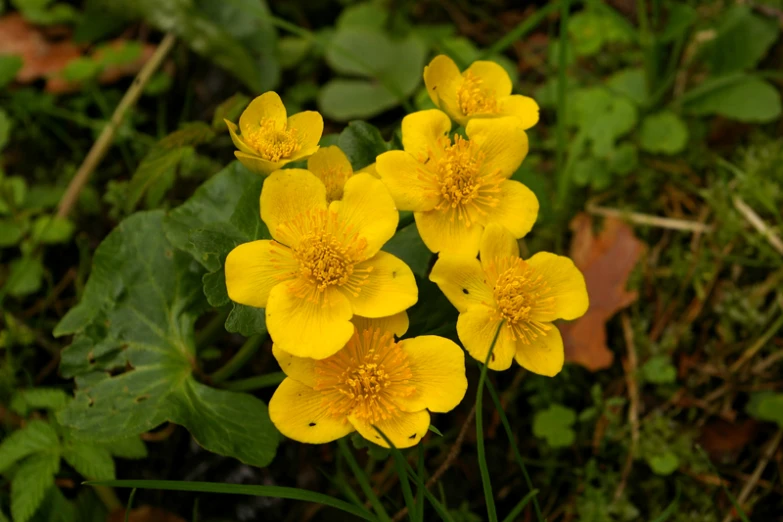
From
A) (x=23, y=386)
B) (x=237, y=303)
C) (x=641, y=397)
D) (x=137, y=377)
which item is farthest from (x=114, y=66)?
(x=641, y=397)

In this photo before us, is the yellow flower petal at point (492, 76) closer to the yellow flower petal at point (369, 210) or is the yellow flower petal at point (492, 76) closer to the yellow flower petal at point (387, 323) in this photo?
the yellow flower petal at point (369, 210)

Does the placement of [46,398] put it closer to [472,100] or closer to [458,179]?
[458,179]

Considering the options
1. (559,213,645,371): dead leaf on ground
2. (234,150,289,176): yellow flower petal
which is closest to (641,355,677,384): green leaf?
(559,213,645,371): dead leaf on ground

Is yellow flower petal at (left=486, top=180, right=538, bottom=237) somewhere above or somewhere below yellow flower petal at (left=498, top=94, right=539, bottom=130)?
below

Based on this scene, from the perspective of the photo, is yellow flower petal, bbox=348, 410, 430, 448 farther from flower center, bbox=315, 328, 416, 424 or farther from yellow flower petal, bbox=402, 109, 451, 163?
yellow flower petal, bbox=402, 109, 451, 163

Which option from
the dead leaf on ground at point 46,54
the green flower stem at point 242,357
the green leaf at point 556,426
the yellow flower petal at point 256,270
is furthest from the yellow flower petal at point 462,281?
the dead leaf on ground at point 46,54

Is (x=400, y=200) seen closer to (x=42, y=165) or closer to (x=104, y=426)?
(x=104, y=426)
